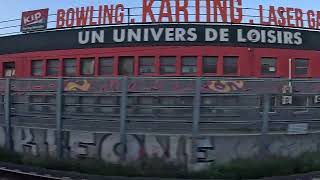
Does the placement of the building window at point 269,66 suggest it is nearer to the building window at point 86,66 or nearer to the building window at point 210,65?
the building window at point 210,65

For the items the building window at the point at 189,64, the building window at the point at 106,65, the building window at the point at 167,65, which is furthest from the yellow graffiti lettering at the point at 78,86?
the building window at the point at 106,65

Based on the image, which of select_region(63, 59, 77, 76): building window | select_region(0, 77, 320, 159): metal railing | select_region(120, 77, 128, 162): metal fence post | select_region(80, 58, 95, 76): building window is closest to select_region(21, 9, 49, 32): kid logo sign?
select_region(63, 59, 77, 76): building window

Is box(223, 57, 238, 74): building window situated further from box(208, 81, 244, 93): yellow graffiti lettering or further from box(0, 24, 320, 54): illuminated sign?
box(208, 81, 244, 93): yellow graffiti lettering

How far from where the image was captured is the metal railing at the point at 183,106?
869 centimetres

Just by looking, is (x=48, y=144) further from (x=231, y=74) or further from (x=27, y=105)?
(x=231, y=74)

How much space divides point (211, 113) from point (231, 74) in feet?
56.6

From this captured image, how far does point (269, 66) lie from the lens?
26141 millimetres

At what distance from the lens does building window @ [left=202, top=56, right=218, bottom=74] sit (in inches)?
1002

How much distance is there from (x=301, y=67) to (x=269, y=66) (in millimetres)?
2097

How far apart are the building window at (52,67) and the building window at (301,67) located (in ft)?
47.7

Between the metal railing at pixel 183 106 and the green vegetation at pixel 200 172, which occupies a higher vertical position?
the metal railing at pixel 183 106

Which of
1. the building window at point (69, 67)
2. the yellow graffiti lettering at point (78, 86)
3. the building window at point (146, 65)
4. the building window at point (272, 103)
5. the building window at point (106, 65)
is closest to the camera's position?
the building window at point (272, 103)

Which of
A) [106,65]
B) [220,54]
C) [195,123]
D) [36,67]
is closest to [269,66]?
[220,54]

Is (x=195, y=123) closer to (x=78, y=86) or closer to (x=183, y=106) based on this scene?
(x=183, y=106)
